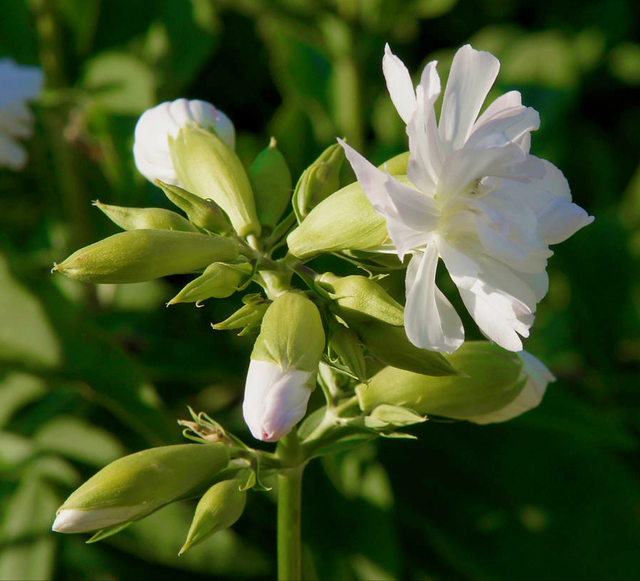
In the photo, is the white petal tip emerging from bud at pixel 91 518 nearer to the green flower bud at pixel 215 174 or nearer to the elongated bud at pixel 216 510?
the elongated bud at pixel 216 510

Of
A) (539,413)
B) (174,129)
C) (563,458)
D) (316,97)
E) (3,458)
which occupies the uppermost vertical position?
(174,129)

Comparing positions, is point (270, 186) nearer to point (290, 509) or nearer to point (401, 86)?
point (401, 86)

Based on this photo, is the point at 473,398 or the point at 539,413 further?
the point at 539,413

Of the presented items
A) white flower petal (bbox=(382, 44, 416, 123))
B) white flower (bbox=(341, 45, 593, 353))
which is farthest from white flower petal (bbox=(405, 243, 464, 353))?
white flower petal (bbox=(382, 44, 416, 123))

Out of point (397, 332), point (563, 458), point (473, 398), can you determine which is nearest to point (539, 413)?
point (563, 458)

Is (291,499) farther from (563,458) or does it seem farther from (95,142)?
(95,142)
